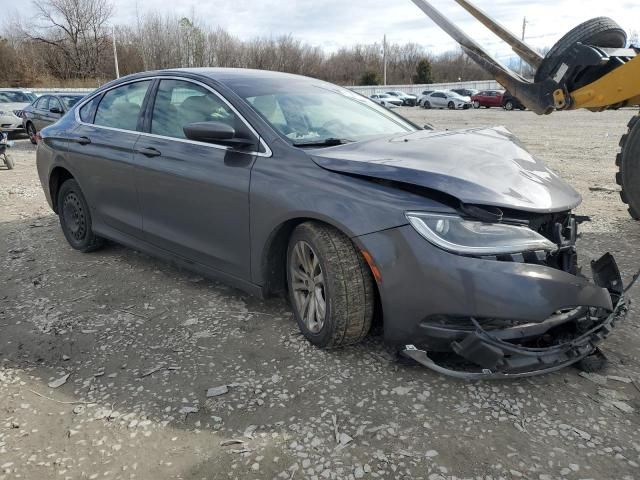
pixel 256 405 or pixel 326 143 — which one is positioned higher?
pixel 326 143

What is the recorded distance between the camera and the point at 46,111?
47.3 feet

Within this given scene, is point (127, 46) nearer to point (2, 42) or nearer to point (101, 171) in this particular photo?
point (2, 42)

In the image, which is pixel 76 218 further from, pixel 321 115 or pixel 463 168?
pixel 463 168

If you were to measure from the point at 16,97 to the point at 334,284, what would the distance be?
739 inches

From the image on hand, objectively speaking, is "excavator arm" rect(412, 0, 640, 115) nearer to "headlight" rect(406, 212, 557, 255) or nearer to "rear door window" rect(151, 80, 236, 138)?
"headlight" rect(406, 212, 557, 255)

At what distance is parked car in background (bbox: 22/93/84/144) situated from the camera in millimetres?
14094

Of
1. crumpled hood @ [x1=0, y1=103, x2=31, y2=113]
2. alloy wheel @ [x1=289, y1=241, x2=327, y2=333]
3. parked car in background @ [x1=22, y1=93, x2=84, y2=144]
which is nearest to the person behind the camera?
alloy wheel @ [x1=289, y1=241, x2=327, y2=333]

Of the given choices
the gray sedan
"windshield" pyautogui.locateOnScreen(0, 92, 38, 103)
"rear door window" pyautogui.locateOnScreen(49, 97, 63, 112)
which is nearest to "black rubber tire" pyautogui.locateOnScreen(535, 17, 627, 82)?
the gray sedan

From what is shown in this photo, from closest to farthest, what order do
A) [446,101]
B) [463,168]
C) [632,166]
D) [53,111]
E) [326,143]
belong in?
[463,168] → [326,143] → [632,166] → [53,111] → [446,101]

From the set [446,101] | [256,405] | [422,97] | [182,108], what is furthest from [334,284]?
[422,97]

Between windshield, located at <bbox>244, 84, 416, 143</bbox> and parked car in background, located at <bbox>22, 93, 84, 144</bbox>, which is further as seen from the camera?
parked car in background, located at <bbox>22, 93, 84, 144</bbox>

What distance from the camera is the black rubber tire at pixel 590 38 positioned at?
3908mm

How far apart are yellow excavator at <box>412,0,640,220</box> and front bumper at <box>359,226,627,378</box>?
6.20 feet

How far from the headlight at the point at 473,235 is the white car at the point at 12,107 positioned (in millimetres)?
17053
